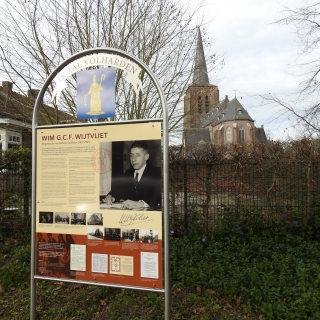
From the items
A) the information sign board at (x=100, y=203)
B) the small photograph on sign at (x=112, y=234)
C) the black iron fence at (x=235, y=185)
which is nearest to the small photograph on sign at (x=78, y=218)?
the information sign board at (x=100, y=203)

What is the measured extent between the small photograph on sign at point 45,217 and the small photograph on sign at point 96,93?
1.04 metres

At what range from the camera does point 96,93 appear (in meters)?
2.80

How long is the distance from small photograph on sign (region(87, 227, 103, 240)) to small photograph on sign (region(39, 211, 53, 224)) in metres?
0.44

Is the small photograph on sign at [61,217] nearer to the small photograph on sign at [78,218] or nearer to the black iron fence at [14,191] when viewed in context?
the small photograph on sign at [78,218]

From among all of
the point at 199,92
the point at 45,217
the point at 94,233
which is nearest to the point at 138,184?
the point at 94,233

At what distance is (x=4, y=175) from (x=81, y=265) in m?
4.32

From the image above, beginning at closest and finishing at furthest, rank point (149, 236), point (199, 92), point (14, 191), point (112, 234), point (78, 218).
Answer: point (149, 236) < point (112, 234) < point (78, 218) < point (14, 191) < point (199, 92)

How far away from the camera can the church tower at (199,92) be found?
28.9 ft

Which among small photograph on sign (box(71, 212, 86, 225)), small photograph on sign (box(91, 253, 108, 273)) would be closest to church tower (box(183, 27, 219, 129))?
small photograph on sign (box(71, 212, 86, 225))

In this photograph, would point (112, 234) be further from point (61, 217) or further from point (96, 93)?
point (96, 93)

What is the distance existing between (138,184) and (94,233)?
0.66 meters

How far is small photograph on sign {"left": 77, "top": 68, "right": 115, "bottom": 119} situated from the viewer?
2758 millimetres

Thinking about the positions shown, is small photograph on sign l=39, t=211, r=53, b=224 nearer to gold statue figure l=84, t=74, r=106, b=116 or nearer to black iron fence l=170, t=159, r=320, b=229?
gold statue figure l=84, t=74, r=106, b=116

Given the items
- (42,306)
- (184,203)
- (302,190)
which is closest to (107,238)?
(42,306)
